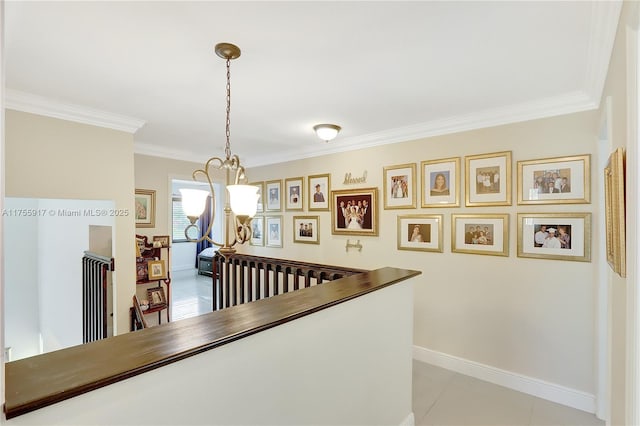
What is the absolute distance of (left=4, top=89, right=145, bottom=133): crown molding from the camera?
245 centimetres

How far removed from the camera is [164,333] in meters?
1.05

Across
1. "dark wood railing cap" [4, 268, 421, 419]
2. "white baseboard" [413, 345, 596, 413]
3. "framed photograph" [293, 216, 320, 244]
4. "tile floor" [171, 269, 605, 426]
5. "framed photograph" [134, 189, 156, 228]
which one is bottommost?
"tile floor" [171, 269, 605, 426]

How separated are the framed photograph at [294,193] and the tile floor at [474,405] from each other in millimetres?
2436

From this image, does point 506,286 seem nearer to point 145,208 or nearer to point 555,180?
point 555,180

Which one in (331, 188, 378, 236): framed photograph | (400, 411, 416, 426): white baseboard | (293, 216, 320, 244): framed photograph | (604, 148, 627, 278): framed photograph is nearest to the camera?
(604, 148, 627, 278): framed photograph

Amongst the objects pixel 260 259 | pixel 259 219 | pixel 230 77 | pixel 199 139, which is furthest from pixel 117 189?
pixel 259 219

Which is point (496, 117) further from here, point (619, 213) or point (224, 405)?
point (224, 405)

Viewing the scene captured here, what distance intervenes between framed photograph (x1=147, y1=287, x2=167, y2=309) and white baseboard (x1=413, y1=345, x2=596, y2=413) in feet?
10.5

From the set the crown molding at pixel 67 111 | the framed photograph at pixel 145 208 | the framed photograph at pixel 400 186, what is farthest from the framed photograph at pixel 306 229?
the crown molding at pixel 67 111

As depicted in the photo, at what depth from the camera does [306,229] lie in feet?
14.1

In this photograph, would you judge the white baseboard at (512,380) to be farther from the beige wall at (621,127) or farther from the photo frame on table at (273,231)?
the photo frame on table at (273,231)

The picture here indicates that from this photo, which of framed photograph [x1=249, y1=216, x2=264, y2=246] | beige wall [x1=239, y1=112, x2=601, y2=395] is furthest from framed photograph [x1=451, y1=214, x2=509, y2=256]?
framed photograph [x1=249, y1=216, x2=264, y2=246]

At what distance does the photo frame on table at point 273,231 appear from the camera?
4.63 meters

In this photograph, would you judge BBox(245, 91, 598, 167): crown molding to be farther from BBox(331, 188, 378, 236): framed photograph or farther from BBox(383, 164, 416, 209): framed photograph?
BBox(331, 188, 378, 236): framed photograph
